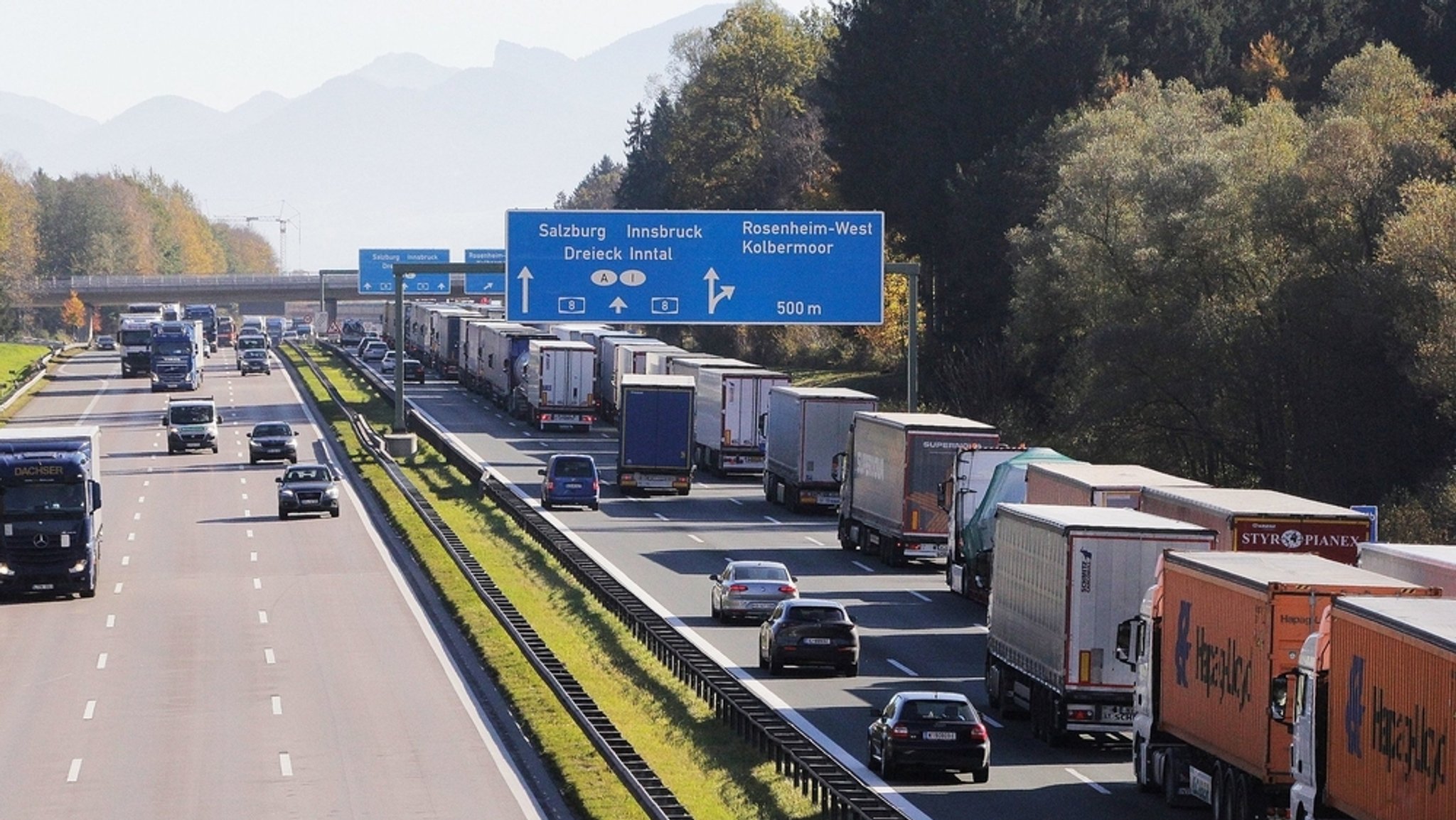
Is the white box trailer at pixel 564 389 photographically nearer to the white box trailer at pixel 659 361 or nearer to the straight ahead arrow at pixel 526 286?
the white box trailer at pixel 659 361

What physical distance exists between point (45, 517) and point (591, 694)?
15882 millimetres

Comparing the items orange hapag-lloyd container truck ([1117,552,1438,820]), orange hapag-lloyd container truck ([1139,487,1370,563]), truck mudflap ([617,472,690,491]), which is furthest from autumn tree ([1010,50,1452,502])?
orange hapag-lloyd container truck ([1117,552,1438,820])

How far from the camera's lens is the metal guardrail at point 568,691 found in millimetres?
25016

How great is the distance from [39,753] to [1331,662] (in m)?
17.5

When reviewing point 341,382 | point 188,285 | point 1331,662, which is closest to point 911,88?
point 341,382

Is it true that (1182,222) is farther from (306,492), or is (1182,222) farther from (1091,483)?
(306,492)

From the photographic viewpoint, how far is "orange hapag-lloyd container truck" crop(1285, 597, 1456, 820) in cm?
1752

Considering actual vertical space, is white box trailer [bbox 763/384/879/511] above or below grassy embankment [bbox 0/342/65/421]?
above

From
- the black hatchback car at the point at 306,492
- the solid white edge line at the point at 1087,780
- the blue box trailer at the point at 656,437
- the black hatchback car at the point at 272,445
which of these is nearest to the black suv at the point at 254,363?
the black hatchback car at the point at 272,445

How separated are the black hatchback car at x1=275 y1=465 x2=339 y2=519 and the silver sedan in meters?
21.3

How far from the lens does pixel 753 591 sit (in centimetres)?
4091

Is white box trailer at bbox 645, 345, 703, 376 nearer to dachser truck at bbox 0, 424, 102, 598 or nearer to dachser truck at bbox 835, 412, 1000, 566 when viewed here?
dachser truck at bbox 835, 412, 1000, 566

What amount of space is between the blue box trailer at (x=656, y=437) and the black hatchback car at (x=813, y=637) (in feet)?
97.9

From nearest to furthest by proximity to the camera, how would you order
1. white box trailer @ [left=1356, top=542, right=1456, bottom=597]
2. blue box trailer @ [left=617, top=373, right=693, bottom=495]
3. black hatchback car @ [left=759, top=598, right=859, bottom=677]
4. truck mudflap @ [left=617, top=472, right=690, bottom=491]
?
white box trailer @ [left=1356, top=542, right=1456, bottom=597]
black hatchback car @ [left=759, top=598, right=859, bottom=677]
blue box trailer @ [left=617, top=373, right=693, bottom=495]
truck mudflap @ [left=617, top=472, right=690, bottom=491]
